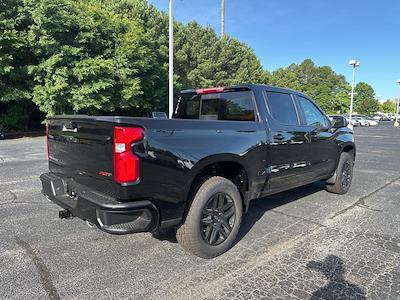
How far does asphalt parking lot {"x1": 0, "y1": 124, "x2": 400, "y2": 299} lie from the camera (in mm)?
2857

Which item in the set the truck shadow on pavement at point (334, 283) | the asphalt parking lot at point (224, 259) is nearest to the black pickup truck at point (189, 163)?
the asphalt parking lot at point (224, 259)

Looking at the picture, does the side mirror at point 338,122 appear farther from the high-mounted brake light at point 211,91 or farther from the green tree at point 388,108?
the green tree at point 388,108

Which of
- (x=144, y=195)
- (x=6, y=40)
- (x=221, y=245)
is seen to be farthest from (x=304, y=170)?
(x=6, y=40)

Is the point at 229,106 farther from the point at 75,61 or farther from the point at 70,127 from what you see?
the point at 75,61

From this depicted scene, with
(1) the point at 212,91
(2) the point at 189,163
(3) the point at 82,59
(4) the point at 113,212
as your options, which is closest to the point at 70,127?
(4) the point at 113,212

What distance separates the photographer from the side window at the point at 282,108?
4341 millimetres

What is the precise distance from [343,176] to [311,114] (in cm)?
171

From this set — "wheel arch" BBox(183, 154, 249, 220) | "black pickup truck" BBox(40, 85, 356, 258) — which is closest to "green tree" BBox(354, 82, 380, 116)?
"black pickup truck" BBox(40, 85, 356, 258)

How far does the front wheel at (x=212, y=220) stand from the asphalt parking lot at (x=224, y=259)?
0.16 meters

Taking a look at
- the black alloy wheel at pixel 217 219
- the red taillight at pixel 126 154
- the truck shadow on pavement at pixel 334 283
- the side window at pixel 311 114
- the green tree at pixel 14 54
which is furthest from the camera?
the green tree at pixel 14 54

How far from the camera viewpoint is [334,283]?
3.00 meters

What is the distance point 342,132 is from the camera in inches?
233

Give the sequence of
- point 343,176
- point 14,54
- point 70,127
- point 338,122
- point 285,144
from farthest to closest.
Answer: point 14,54
point 343,176
point 338,122
point 285,144
point 70,127

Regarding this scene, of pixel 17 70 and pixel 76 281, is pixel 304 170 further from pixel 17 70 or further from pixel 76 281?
pixel 17 70
